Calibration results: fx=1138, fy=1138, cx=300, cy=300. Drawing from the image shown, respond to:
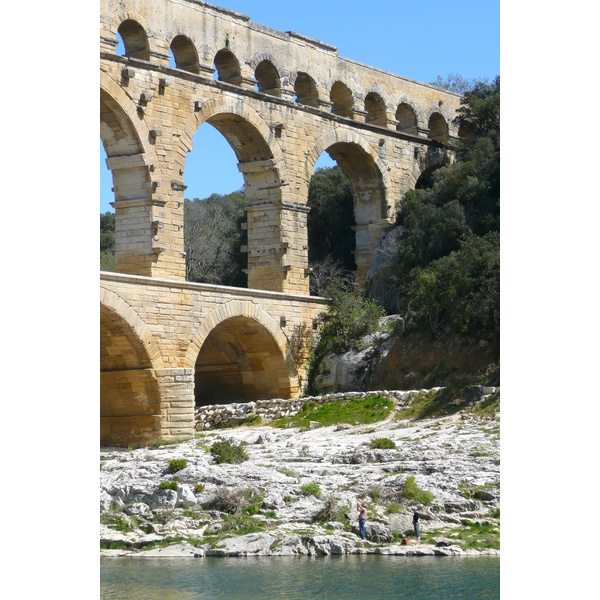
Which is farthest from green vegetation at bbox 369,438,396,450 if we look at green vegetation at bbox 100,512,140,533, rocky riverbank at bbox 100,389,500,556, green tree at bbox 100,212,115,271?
green tree at bbox 100,212,115,271

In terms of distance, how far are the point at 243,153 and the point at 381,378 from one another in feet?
22.1

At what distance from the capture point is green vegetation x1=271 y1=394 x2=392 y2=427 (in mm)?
23953

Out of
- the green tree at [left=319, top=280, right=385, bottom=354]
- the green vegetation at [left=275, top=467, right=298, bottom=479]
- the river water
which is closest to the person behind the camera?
the river water

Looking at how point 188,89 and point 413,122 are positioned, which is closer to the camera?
point 188,89

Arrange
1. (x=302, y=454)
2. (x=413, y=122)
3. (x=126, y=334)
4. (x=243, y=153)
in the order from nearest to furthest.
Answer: (x=302, y=454), (x=126, y=334), (x=243, y=153), (x=413, y=122)

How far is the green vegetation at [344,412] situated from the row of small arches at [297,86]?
8.29 meters

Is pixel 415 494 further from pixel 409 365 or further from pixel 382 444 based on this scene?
pixel 409 365

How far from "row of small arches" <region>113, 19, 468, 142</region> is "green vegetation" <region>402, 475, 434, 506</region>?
13.1m

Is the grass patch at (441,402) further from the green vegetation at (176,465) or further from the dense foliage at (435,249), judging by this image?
the green vegetation at (176,465)

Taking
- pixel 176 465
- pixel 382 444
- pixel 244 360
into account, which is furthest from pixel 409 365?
pixel 176 465

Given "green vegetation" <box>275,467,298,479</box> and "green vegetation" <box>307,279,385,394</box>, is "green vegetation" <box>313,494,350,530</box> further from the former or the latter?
"green vegetation" <box>307,279,385,394</box>

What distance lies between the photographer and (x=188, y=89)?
1041 inches
